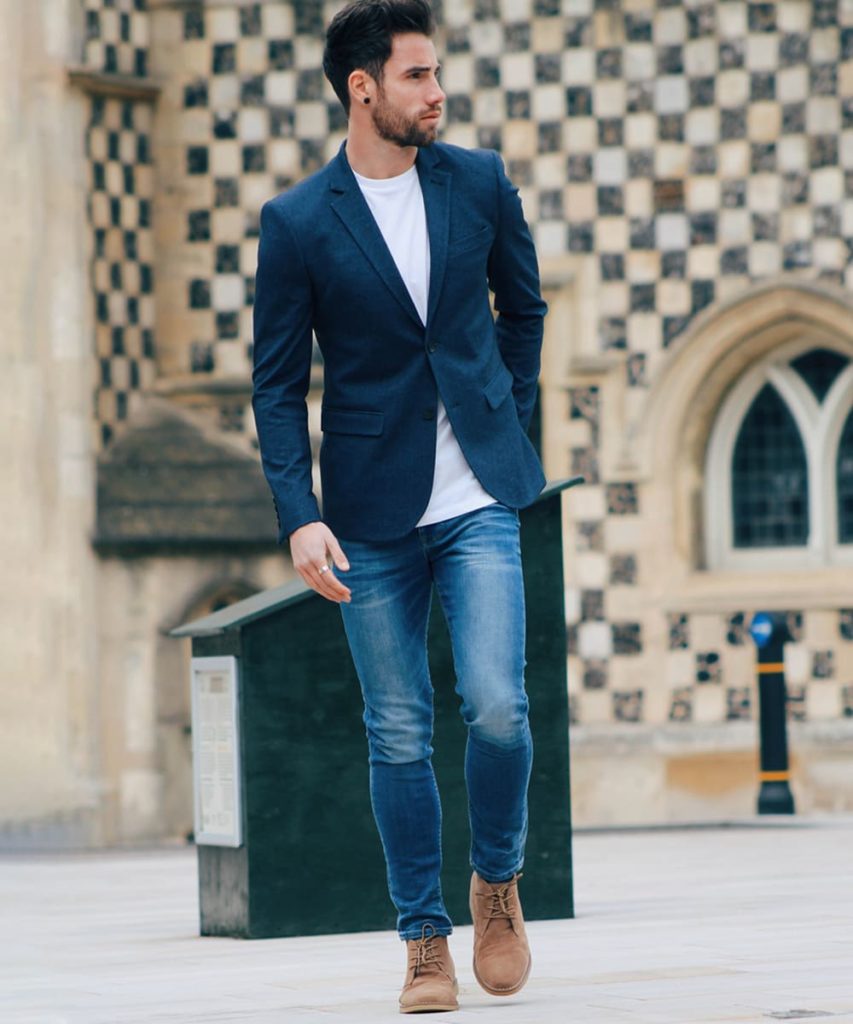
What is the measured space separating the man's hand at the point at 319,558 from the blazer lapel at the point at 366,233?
477 mm

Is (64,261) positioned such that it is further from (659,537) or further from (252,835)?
(252,835)

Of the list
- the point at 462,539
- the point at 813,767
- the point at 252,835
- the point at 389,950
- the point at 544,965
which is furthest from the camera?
the point at 813,767

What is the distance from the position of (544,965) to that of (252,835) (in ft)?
4.73

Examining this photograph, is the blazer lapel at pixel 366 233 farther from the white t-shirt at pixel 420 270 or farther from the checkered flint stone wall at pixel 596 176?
the checkered flint stone wall at pixel 596 176

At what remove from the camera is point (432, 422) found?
5.10 metres

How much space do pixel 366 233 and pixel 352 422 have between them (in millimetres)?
384

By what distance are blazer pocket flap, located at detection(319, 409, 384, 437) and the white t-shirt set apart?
0.40ft

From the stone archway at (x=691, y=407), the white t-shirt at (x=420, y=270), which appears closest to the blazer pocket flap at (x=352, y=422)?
the white t-shirt at (x=420, y=270)

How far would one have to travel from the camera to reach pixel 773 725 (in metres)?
12.8

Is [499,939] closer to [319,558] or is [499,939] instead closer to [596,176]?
[319,558]

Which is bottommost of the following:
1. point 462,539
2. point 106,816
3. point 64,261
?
point 106,816

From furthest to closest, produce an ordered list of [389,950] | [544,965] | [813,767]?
[813,767]
[389,950]
[544,965]

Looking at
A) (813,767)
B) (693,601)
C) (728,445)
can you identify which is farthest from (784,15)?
(813,767)

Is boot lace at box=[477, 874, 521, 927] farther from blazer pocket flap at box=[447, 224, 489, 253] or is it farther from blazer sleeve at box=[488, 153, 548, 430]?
blazer pocket flap at box=[447, 224, 489, 253]
